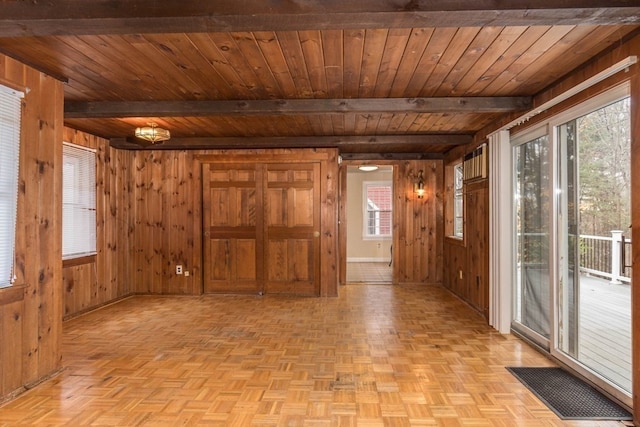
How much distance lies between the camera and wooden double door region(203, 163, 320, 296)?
5.91 meters

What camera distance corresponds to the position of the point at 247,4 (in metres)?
1.85

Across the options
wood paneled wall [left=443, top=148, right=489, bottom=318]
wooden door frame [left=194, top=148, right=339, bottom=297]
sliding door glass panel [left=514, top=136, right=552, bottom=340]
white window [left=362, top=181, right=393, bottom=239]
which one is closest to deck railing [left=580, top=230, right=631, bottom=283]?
sliding door glass panel [left=514, top=136, right=552, bottom=340]

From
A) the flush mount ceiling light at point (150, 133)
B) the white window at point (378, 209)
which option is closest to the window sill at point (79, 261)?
the flush mount ceiling light at point (150, 133)

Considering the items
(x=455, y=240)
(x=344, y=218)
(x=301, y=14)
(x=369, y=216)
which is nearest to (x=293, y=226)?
(x=344, y=218)

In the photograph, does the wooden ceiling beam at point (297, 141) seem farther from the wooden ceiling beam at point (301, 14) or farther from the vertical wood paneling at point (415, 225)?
the wooden ceiling beam at point (301, 14)

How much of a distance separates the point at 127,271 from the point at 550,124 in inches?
228

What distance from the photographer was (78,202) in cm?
489

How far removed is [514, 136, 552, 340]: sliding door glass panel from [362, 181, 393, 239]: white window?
5.99 m

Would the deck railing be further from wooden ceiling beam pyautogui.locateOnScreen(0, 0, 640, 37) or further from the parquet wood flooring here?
wooden ceiling beam pyautogui.locateOnScreen(0, 0, 640, 37)

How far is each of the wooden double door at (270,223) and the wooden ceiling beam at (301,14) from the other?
398 cm

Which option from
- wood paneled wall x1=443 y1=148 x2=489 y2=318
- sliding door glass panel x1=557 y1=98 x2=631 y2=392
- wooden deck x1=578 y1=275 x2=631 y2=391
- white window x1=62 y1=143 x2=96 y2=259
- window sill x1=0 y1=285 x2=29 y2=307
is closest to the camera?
window sill x1=0 y1=285 x2=29 y2=307

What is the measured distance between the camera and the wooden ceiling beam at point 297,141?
520 centimetres

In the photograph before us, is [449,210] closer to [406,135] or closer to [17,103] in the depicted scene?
[406,135]

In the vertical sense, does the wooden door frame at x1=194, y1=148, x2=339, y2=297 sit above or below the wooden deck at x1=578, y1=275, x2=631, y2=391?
above
